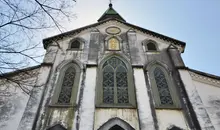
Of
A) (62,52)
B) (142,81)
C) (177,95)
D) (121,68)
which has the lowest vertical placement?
(177,95)

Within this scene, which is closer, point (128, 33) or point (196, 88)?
point (196, 88)

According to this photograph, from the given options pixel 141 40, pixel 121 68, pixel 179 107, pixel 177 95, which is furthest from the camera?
pixel 141 40

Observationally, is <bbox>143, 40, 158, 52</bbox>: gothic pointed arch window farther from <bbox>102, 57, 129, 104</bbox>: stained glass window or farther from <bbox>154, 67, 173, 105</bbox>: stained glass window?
<bbox>102, 57, 129, 104</bbox>: stained glass window

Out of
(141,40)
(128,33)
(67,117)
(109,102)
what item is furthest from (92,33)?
(67,117)

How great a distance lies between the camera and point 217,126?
904 centimetres

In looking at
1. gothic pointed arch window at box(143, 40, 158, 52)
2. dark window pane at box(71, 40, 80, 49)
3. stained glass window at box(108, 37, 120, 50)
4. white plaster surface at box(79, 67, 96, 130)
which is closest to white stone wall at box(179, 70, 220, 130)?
gothic pointed arch window at box(143, 40, 158, 52)

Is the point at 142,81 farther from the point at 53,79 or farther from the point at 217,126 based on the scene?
the point at 53,79

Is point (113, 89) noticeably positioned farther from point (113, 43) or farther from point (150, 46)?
point (150, 46)

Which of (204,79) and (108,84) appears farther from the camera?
(204,79)

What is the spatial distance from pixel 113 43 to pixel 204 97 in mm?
5917

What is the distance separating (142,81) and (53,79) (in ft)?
14.4

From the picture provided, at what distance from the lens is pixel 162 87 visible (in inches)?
413

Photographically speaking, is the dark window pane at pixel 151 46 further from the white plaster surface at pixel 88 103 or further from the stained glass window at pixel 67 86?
the stained glass window at pixel 67 86

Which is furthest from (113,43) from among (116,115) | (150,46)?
(116,115)
